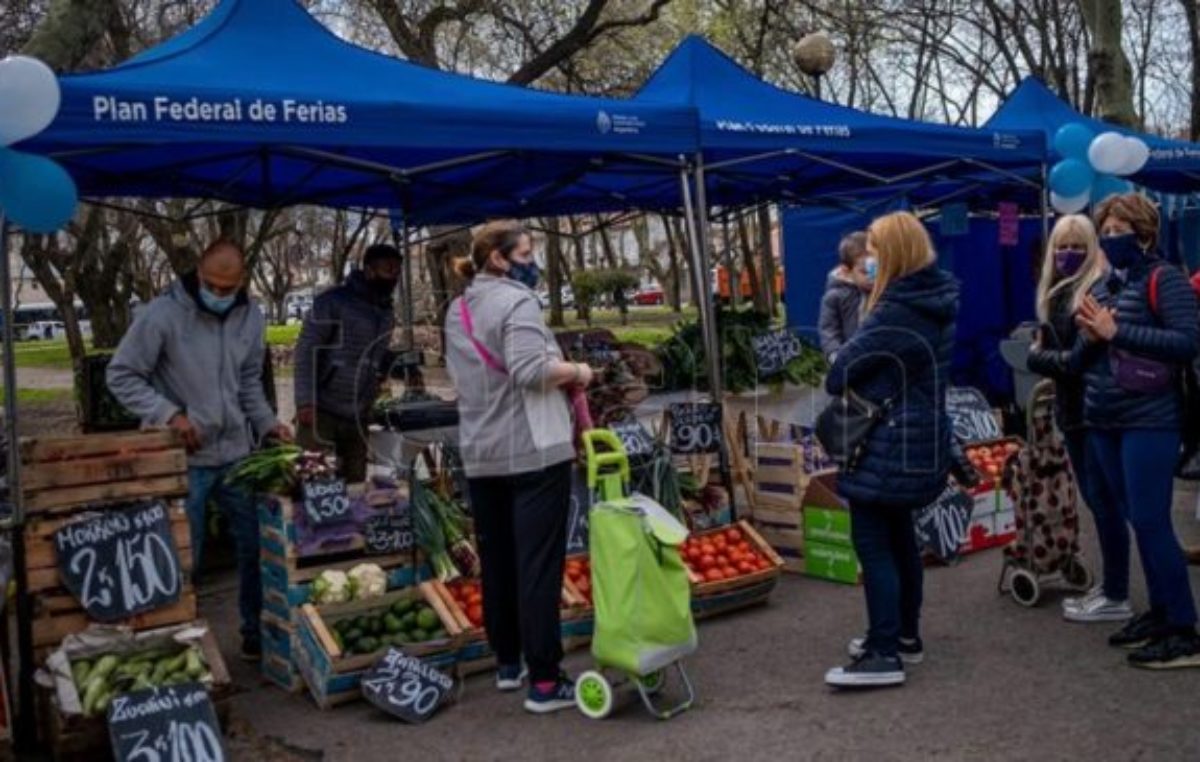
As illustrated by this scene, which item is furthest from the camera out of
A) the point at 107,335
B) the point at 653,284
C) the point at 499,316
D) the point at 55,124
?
the point at 653,284

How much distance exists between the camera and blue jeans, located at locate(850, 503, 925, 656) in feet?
15.5

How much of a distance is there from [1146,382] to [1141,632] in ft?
3.61

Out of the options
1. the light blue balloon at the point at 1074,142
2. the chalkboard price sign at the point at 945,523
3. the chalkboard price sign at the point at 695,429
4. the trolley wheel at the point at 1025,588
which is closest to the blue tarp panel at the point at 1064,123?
the light blue balloon at the point at 1074,142

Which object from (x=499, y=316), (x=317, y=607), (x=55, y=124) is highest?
(x=55, y=124)

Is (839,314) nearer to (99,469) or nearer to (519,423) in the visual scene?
(519,423)

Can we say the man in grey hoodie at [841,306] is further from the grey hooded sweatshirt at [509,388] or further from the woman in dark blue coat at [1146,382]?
the grey hooded sweatshirt at [509,388]

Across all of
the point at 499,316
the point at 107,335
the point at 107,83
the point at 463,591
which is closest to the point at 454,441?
the point at 463,591

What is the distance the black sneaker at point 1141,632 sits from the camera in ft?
16.2

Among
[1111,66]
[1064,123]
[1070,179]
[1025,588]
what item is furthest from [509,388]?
[1111,66]

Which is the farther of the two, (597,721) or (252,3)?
(252,3)

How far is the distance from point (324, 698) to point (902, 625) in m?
2.37

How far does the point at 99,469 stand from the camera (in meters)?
4.74

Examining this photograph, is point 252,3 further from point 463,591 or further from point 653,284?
point 653,284

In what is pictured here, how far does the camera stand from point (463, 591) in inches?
220
